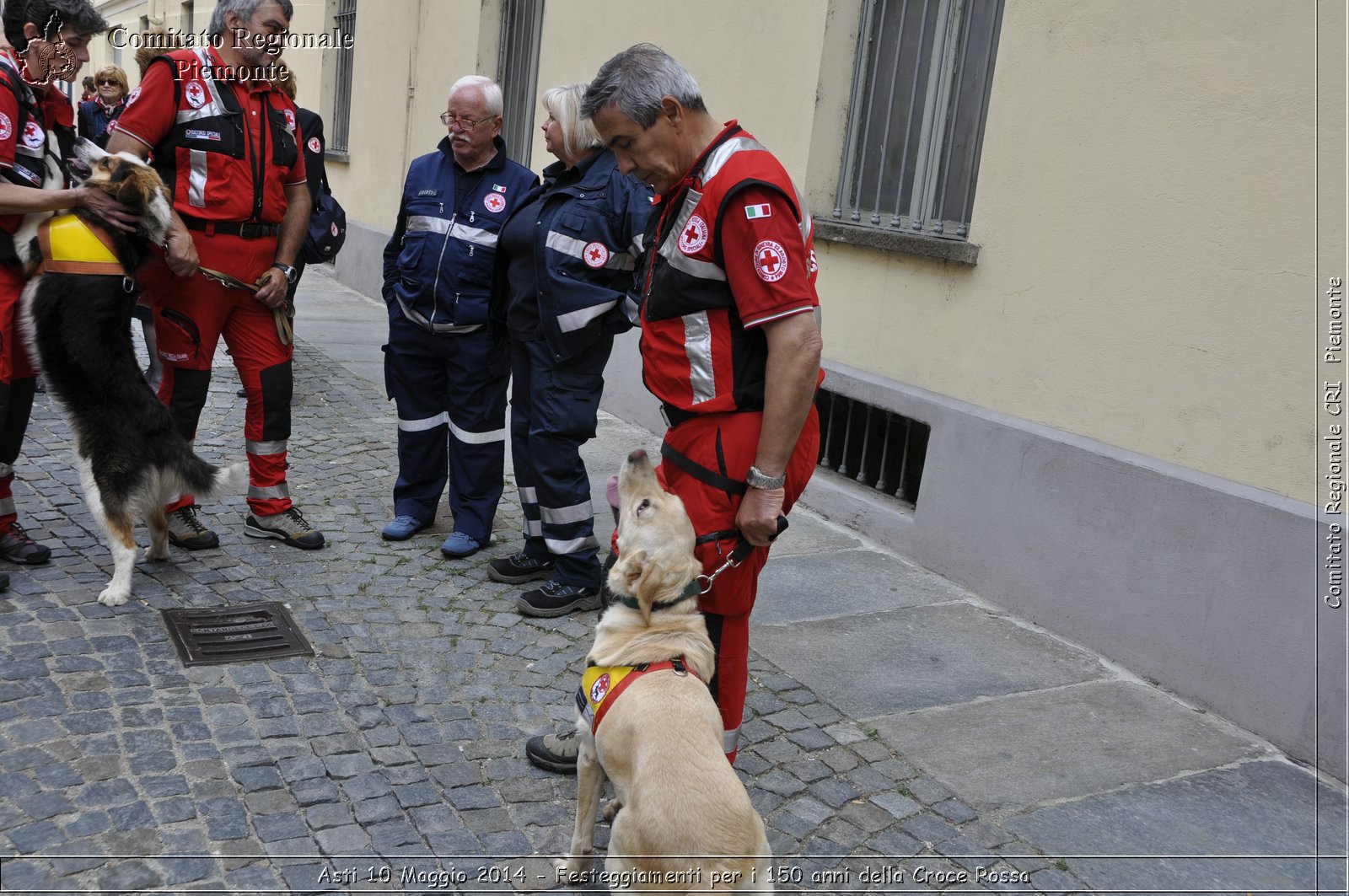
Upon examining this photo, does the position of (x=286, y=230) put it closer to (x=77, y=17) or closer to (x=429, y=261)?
(x=429, y=261)

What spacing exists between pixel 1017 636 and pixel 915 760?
1.34 m

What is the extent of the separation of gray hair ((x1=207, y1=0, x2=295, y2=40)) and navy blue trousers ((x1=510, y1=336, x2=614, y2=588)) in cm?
183

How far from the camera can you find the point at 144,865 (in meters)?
2.81

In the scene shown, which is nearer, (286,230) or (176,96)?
(176,96)

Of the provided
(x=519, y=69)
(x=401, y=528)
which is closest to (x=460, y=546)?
(x=401, y=528)

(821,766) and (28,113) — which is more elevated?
(28,113)

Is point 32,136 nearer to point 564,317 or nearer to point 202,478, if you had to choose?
point 202,478

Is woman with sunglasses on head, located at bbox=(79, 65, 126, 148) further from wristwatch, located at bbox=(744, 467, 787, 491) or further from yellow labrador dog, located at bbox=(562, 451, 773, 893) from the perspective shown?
wristwatch, located at bbox=(744, 467, 787, 491)

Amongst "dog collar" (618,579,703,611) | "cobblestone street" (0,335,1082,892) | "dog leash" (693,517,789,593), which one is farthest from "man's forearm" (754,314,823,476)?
"cobblestone street" (0,335,1082,892)

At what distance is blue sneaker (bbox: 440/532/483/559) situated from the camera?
5.23 metres

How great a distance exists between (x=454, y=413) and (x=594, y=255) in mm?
1272

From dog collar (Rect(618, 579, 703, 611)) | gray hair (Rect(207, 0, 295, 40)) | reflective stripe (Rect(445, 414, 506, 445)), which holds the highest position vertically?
gray hair (Rect(207, 0, 295, 40))

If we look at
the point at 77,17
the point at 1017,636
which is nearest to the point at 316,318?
the point at 77,17

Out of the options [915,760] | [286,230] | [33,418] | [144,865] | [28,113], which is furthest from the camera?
[33,418]
